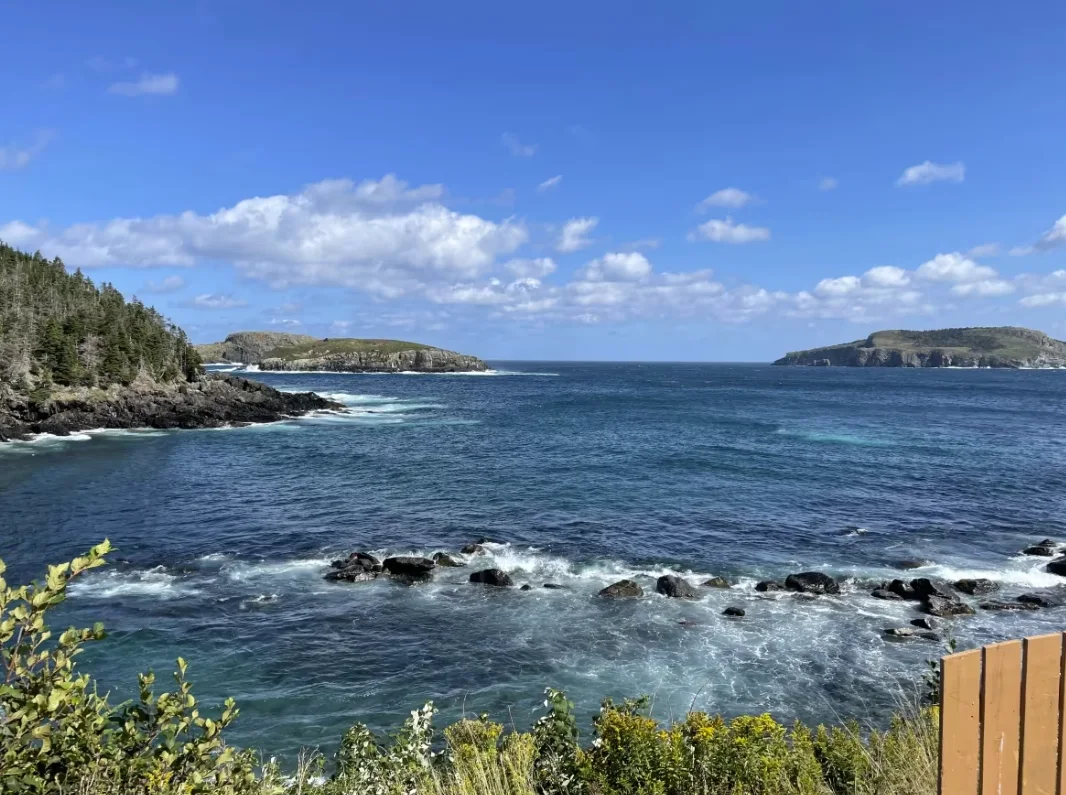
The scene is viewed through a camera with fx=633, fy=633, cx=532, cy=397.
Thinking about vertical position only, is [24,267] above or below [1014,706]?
above

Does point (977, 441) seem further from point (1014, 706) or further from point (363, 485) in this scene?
point (1014, 706)

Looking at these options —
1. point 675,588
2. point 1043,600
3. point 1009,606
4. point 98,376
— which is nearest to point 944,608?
point 1009,606

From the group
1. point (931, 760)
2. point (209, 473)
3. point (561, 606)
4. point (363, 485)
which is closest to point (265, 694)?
point (561, 606)

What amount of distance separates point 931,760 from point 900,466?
52.3m

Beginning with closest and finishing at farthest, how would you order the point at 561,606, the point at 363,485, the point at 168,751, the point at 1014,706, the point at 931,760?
the point at 1014,706
the point at 168,751
the point at 931,760
the point at 561,606
the point at 363,485

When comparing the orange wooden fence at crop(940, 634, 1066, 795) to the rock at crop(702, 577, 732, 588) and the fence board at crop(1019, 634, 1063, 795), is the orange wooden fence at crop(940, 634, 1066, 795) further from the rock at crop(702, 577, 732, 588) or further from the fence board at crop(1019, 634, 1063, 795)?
the rock at crop(702, 577, 732, 588)

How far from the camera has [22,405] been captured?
7006 cm

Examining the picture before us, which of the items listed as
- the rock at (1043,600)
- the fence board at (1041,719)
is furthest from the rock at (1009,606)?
the fence board at (1041,719)

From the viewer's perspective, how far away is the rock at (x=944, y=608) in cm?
2438

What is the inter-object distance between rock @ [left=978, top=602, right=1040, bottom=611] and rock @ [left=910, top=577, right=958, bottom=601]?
1.10 metres

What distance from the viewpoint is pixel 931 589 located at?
25.8 m

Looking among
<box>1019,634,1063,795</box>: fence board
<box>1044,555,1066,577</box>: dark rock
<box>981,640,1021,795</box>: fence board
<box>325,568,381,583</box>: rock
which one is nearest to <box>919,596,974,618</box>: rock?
<box>1044,555,1066,577</box>: dark rock

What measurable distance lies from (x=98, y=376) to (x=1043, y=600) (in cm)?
Result: 9599

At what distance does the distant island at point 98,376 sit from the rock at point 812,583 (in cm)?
7295
